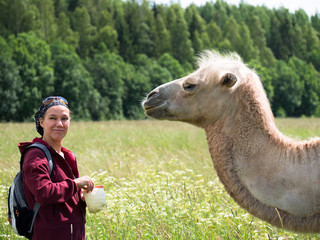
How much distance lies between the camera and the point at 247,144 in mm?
3117

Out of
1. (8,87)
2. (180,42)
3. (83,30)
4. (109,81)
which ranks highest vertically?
(83,30)

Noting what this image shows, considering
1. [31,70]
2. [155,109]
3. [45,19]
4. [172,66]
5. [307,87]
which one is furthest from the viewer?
[172,66]

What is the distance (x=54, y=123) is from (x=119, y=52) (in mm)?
64766

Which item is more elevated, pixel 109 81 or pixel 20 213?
pixel 109 81

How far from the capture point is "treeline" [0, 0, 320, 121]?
4184 cm

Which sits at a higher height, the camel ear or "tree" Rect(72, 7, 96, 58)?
"tree" Rect(72, 7, 96, 58)

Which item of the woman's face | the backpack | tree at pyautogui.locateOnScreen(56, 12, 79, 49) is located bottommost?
the backpack

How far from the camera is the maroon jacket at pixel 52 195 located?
2.52m

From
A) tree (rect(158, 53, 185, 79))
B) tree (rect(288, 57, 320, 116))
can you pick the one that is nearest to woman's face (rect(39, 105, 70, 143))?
tree (rect(158, 53, 185, 79))

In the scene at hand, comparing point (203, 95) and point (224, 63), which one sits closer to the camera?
point (203, 95)

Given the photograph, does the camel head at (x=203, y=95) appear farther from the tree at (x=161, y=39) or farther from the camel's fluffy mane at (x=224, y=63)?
the tree at (x=161, y=39)

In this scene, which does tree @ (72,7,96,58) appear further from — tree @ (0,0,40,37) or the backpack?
the backpack

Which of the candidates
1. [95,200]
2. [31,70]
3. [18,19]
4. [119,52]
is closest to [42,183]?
[95,200]

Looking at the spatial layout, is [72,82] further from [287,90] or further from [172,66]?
[287,90]
